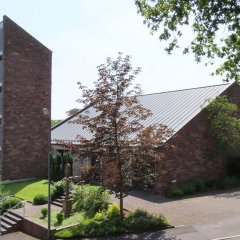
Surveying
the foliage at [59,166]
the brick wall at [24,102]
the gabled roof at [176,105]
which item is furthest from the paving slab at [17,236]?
the brick wall at [24,102]

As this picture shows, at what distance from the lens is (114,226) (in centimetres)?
1777

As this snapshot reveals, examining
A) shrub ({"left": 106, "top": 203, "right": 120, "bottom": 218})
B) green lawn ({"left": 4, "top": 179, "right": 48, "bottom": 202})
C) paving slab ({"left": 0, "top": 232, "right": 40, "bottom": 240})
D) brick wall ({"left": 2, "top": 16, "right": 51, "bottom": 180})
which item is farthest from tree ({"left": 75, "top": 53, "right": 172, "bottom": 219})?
brick wall ({"left": 2, "top": 16, "right": 51, "bottom": 180})

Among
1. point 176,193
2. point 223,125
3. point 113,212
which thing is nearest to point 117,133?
point 113,212

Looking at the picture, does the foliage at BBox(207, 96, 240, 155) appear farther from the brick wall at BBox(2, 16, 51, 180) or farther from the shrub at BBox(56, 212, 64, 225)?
the brick wall at BBox(2, 16, 51, 180)

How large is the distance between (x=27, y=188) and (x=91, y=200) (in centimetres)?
962

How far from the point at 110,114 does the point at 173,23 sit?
5.75 metres

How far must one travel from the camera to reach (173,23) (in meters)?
13.5

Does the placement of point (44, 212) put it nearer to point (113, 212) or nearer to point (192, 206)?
point (113, 212)

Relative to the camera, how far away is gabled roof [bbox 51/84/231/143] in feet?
88.3

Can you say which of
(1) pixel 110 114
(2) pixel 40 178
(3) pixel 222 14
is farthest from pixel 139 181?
(2) pixel 40 178

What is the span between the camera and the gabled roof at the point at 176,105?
88.3ft

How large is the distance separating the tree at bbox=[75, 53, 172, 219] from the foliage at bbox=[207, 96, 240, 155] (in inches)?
380

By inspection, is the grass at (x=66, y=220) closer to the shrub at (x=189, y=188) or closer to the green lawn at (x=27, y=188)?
the green lawn at (x=27, y=188)

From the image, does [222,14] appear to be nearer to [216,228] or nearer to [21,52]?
[216,228]
